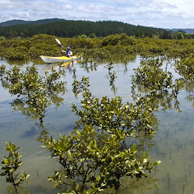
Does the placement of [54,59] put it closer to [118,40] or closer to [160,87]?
[160,87]

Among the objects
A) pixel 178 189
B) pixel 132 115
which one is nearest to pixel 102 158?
pixel 178 189

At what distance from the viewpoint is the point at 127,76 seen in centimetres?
2084

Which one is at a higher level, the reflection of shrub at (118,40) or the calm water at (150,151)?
the reflection of shrub at (118,40)

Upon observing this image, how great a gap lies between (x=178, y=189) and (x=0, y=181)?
4566mm

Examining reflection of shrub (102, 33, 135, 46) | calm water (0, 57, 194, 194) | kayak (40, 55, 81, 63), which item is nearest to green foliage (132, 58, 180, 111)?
calm water (0, 57, 194, 194)

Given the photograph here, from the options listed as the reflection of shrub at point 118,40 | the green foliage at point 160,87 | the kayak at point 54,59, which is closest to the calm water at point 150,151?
the green foliage at point 160,87

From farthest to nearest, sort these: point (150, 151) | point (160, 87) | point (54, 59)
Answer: point (54, 59), point (160, 87), point (150, 151)

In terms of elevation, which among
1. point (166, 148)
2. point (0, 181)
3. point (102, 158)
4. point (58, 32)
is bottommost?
point (0, 181)

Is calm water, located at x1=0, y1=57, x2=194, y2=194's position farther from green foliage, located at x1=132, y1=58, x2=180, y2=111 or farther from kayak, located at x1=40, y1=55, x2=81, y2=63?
kayak, located at x1=40, y1=55, x2=81, y2=63

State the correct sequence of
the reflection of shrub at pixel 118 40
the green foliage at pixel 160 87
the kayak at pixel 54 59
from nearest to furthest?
the green foliage at pixel 160 87
the kayak at pixel 54 59
the reflection of shrub at pixel 118 40

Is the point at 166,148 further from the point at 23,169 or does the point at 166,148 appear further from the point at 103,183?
the point at 23,169

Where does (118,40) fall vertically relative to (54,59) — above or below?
above

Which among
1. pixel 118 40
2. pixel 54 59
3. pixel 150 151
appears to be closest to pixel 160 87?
pixel 150 151

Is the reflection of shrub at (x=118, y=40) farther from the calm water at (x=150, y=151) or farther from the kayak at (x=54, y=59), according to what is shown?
the calm water at (x=150, y=151)
